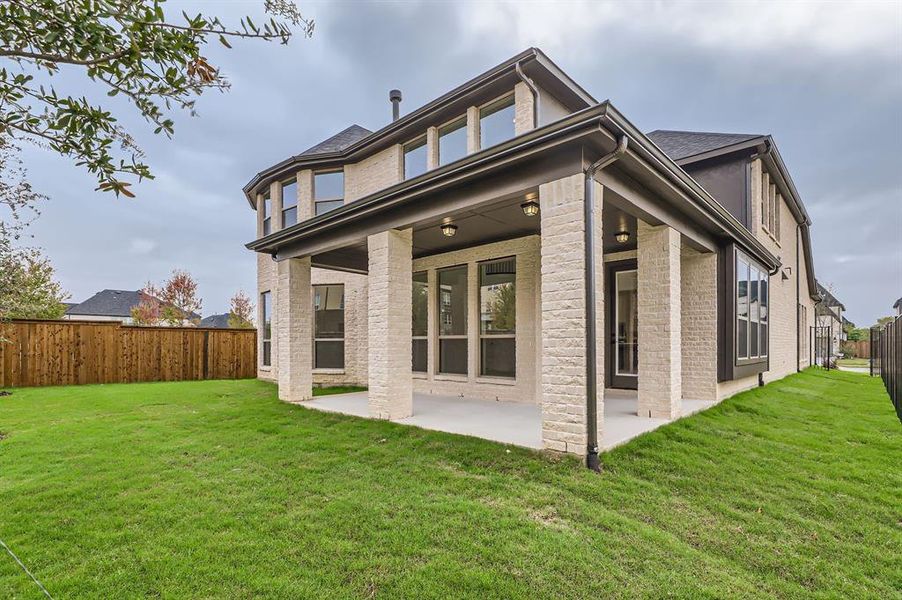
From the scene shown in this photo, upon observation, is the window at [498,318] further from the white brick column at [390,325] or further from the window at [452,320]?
the white brick column at [390,325]

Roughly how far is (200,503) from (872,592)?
15.8 feet

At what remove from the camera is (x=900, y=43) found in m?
10.7

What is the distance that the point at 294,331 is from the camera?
852cm

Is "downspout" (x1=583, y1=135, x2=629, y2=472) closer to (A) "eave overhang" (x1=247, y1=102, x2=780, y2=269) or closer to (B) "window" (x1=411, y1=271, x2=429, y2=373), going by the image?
(A) "eave overhang" (x1=247, y1=102, x2=780, y2=269)

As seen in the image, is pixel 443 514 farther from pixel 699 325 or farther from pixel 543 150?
pixel 699 325

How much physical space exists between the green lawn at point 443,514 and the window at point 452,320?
10.6ft

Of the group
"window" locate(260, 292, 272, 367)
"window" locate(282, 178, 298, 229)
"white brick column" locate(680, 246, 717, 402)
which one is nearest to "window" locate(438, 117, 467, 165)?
"white brick column" locate(680, 246, 717, 402)

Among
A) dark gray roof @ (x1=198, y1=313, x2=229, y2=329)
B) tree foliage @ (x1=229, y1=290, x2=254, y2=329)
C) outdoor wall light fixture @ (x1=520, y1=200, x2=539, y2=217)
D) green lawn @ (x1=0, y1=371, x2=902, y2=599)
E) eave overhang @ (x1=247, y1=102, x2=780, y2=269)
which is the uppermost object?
eave overhang @ (x1=247, y1=102, x2=780, y2=269)

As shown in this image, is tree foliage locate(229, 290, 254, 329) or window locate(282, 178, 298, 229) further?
tree foliage locate(229, 290, 254, 329)

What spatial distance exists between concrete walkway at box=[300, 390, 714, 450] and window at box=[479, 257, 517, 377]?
746mm

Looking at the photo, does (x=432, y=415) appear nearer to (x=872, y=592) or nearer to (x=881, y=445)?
(x=872, y=592)

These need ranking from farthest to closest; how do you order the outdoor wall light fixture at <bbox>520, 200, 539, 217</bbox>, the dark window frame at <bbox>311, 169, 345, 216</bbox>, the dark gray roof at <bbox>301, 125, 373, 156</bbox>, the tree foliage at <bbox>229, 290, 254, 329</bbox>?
1. the tree foliage at <bbox>229, 290, 254, 329</bbox>
2. the dark gray roof at <bbox>301, 125, 373, 156</bbox>
3. the dark window frame at <bbox>311, 169, 345, 216</bbox>
4. the outdoor wall light fixture at <bbox>520, 200, 539, 217</bbox>

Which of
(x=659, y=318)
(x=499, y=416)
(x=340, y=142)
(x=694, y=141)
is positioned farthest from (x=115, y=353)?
(x=694, y=141)

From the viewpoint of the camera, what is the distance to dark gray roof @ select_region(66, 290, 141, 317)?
36.0 metres
